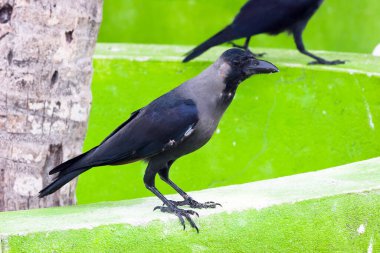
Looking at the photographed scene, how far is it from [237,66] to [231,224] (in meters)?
0.61

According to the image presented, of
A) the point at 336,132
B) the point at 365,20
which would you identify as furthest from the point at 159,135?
the point at 365,20

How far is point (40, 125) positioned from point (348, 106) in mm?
2363

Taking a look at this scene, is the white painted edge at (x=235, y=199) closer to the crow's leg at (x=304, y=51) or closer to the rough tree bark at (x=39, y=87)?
the rough tree bark at (x=39, y=87)

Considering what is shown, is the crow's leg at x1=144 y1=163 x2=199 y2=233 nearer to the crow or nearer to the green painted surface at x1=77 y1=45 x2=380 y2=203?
the crow

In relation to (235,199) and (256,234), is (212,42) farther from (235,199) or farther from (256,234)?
(256,234)

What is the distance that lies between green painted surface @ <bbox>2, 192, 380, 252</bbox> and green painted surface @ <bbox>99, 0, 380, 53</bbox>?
687 centimetres

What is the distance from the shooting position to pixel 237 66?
11.2 feet

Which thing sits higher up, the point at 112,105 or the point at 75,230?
the point at 75,230

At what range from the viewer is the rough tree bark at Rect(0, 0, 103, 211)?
3621 millimetres

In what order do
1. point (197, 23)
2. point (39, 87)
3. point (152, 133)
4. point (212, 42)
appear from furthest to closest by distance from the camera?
point (197, 23) → point (212, 42) → point (39, 87) → point (152, 133)

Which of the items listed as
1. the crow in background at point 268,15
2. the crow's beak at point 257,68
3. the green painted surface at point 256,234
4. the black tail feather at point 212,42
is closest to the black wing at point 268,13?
the crow in background at point 268,15

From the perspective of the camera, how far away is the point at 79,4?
3754mm

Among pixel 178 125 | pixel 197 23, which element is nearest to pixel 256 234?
pixel 178 125

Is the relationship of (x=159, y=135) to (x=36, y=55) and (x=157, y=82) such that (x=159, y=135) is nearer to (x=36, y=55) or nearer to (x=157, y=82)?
(x=36, y=55)
